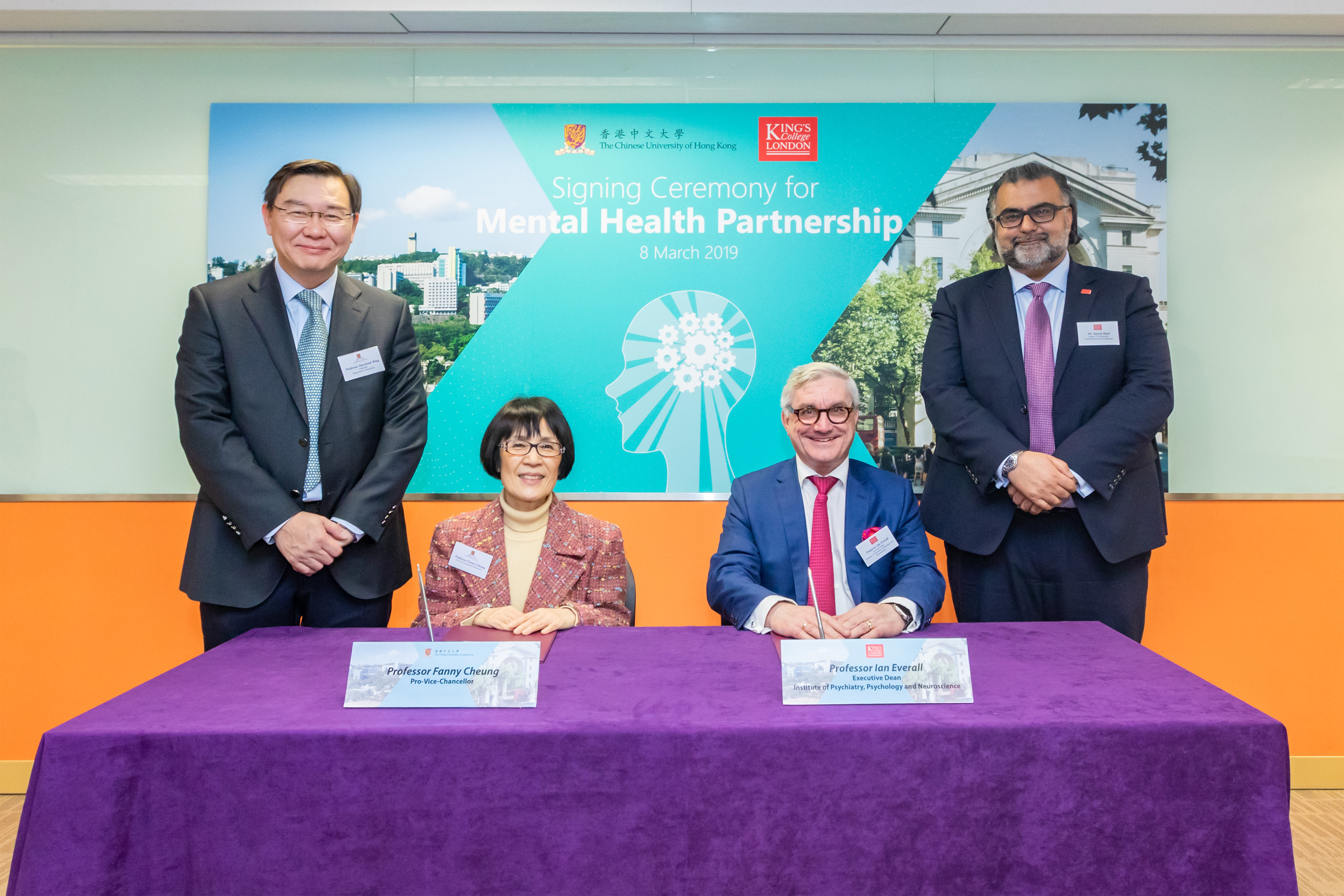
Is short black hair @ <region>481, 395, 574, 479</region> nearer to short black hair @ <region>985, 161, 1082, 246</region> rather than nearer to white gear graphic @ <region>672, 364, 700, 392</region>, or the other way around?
white gear graphic @ <region>672, 364, 700, 392</region>

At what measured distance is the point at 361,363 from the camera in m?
2.13

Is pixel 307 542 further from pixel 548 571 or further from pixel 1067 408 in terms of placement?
pixel 1067 408

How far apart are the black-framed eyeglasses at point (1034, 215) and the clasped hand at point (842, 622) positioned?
1.24 meters

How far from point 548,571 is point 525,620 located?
315 mm

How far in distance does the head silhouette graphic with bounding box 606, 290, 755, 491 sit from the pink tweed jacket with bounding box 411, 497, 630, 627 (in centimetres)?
97

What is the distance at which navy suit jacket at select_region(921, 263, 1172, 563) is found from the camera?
2.16 m

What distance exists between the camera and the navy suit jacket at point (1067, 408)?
2158 mm

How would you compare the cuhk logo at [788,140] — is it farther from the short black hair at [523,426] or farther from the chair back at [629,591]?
the chair back at [629,591]

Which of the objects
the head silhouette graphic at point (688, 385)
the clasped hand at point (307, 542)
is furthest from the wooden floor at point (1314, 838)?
the head silhouette graphic at point (688, 385)


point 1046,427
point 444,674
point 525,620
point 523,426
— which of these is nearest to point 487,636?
point 525,620

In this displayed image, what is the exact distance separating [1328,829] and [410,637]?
301 centimetres

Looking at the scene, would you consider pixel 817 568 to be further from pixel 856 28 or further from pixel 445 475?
pixel 856 28

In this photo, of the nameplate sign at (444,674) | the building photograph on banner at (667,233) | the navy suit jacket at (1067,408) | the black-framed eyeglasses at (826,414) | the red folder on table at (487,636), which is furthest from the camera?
the building photograph on banner at (667,233)

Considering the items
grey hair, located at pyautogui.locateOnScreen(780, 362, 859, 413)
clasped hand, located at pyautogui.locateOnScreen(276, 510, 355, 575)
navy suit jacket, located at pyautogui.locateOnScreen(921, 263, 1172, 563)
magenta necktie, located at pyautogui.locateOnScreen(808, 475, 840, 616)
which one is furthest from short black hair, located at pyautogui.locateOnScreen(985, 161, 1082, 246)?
clasped hand, located at pyautogui.locateOnScreen(276, 510, 355, 575)
